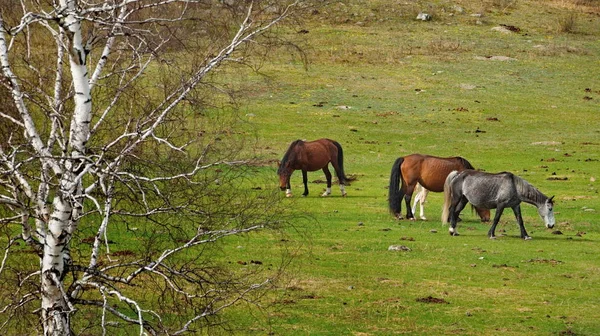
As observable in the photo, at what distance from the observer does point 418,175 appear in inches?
912

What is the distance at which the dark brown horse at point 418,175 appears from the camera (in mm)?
22844

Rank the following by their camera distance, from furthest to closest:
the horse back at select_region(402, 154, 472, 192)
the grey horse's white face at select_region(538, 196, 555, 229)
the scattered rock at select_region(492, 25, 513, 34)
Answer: the scattered rock at select_region(492, 25, 513, 34)
the horse back at select_region(402, 154, 472, 192)
the grey horse's white face at select_region(538, 196, 555, 229)

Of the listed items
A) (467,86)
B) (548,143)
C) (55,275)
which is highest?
(55,275)

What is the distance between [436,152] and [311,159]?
8095 millimetres

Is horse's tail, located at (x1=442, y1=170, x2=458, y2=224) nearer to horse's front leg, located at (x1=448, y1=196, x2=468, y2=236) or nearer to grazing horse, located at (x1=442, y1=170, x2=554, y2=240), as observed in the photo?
grazing horse, located at (x1=442, y1=170, x2=554, y2=240)

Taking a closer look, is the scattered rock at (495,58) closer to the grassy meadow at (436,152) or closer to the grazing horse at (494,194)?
the grassy meadow at (436,152)

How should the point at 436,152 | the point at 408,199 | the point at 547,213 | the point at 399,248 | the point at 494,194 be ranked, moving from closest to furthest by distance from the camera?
the point at 399,248 → the point at 547,213 → the point at 494,194 → the point at 408,199 → the point at 436,152

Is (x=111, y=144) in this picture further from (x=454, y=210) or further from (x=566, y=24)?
(x=566, y=24)

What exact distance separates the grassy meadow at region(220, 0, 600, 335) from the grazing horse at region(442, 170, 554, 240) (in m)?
0.52

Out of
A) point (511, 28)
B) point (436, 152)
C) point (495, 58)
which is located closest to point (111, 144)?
point (436, 152)

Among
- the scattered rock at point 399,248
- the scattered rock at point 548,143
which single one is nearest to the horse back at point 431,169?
the scattered rock at point 399,248

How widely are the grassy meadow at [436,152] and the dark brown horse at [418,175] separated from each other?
22.6 inches

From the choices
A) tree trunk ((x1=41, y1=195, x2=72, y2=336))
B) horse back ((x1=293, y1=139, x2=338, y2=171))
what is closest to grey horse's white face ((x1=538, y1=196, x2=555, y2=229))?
horse back ((x1=293, y1=139, x2=338, y2=171))

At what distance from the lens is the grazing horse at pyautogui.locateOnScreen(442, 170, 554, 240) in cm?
2050
